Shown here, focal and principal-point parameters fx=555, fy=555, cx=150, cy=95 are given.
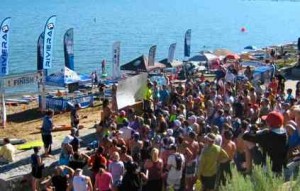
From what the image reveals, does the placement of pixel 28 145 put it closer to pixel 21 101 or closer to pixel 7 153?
pixel 7 153

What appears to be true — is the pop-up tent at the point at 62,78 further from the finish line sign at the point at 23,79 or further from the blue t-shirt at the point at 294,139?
the blue t-shirt at the point at 294,139

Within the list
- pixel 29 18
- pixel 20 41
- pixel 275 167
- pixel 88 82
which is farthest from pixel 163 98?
pixel 29 18

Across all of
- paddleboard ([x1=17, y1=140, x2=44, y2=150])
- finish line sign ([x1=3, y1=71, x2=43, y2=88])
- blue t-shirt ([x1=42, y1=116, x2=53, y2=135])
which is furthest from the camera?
finish line sign ([x1=3, y1=71, x2=43, y2=88])

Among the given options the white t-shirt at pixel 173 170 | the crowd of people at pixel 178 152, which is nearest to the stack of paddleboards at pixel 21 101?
the crowd of people at pixel 178 152

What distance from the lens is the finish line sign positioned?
2158 centimetres

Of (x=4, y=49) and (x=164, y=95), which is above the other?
(x=4, y=49)

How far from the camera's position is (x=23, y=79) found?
72.5 feet


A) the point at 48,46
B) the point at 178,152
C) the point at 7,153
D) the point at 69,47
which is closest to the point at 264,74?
the point at 48,46

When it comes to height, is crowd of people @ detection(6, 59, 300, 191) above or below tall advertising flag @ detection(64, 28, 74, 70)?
below

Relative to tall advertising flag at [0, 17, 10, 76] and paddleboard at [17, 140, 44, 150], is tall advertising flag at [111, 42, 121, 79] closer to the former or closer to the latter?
tall advertising flag at [0, 17, 10, 76]

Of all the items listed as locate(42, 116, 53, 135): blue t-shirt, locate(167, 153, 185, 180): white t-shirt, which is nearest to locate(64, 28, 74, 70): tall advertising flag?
locate(42, 116, 53, 135): blue t-shirt

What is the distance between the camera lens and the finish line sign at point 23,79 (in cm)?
2158

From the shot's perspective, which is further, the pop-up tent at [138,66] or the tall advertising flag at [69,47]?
the pop-up tent at [138,66]

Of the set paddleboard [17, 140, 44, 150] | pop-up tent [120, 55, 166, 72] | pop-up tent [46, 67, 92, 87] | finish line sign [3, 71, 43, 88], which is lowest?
paddleboard [17, 140, 44, 150]
